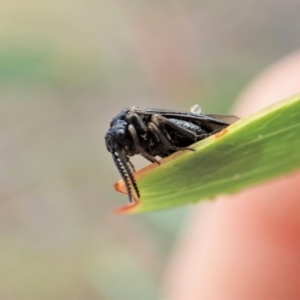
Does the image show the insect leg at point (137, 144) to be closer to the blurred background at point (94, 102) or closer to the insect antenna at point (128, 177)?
the insect antenna at point (128, 177)

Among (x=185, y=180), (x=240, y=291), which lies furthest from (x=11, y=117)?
(x=185, y=180)

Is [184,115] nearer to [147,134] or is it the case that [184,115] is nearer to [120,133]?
[147,134]

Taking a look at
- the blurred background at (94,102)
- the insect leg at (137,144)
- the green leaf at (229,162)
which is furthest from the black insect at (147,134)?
the blurred background at (94,102)

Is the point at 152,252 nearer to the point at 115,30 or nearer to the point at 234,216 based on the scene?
the point at 234,216

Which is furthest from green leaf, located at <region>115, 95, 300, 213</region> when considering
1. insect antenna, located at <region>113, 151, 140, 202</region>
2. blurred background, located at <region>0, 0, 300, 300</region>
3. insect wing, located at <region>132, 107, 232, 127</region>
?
blurred background, located at <region>0, 0, 300, 300</region>

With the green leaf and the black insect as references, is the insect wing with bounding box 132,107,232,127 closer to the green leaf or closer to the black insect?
the black insect
